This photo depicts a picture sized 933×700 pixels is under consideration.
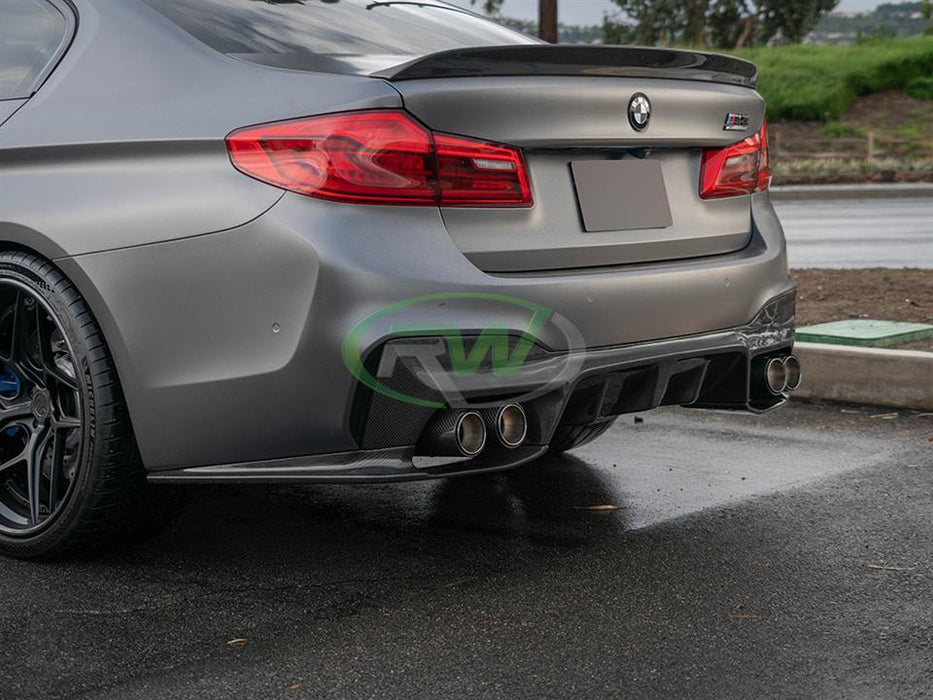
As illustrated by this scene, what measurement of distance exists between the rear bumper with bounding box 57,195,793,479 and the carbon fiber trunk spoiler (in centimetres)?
37

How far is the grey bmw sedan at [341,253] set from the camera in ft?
10.8

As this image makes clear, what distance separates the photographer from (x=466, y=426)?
3336 millimetres

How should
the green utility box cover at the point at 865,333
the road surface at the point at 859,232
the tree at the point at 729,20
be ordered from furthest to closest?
the tree at the point at 729,20, the road surface at the point at 859,232, the green utility box cover at the point at 865,333

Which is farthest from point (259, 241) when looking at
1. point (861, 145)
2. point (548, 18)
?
point (861, 145)

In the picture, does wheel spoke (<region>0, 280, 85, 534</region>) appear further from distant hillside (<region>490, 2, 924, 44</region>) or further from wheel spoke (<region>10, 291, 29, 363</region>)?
distant hillside (<region>490, 2, 924, 44</region>)

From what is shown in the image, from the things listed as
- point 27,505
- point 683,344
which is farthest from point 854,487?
point 27,505

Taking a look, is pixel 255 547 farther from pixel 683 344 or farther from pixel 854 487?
pixel 854 487

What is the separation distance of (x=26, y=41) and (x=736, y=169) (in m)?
2.12

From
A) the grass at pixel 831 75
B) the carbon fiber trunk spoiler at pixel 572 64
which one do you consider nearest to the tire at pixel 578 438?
the carbon fiber trunk spoiler at pixel 572 64

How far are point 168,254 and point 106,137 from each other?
42cm

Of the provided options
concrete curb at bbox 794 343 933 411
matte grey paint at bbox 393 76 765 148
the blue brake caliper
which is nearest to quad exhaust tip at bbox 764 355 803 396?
matte grey paint at bbox 393 76 765 148

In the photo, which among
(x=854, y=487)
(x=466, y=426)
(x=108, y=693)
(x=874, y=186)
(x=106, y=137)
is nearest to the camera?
(x=108, y=693)

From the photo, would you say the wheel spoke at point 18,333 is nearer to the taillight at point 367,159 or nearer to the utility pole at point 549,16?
the taillight at point 367,159

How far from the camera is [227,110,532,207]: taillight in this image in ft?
10.8
